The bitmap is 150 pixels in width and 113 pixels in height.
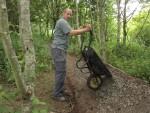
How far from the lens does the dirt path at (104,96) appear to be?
706cm

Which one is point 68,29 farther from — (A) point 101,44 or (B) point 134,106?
(A) point 101,44

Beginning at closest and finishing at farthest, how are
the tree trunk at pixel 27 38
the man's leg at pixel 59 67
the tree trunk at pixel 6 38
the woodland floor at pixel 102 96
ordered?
the tree trunk at pixel 6 38, the tree trunk at pixel 27 38, the woodland floor at pixel 102 96, the man's leg at pixel 59 67

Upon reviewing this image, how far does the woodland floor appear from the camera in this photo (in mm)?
7055

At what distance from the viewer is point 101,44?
11.0 m

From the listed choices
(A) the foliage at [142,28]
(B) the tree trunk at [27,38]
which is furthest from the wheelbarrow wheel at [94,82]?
(A) the foliage at [142,28]

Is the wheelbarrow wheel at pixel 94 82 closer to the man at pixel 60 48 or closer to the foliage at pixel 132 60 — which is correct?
the man at pixel 60 48

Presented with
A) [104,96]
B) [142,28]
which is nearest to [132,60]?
[104,96]

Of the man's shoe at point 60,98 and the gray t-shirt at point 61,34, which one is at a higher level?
the gray t-shirt at point 61,34

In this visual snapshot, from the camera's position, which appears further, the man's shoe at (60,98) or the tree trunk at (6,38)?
the man's shoe at (60,98)

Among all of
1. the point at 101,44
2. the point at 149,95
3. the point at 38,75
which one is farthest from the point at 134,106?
the point at 101,44

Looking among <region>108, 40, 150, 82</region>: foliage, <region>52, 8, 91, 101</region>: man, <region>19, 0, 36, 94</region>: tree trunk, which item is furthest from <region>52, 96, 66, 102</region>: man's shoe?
<region>108, 40, 150, 82</region>: foliage

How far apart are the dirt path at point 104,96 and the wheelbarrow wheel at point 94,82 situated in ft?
0.35

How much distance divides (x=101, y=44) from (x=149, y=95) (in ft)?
12.0

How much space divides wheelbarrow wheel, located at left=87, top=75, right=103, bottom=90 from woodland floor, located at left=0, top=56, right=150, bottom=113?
10cm
